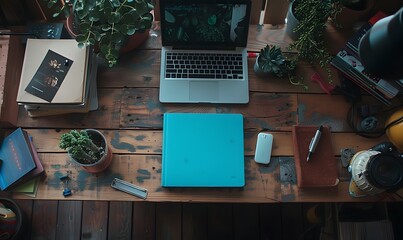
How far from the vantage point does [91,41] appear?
1133mm

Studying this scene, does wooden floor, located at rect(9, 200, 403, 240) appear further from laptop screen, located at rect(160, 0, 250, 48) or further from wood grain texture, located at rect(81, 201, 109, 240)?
laptop screen, located at rect(160, 0, 250, 48)

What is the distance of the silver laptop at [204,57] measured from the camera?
119 cm

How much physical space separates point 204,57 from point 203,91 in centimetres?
12

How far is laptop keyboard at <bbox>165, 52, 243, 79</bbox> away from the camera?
126 centimetres

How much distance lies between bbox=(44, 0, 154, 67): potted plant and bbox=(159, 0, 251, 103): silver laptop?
3.2 inches

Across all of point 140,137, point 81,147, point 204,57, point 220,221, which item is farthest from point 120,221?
point 204,57

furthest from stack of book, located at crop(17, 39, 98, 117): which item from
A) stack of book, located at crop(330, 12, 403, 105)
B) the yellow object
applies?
the yellow object

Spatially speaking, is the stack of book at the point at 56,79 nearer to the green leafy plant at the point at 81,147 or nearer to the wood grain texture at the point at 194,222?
the green leafy plant at the point at 81,147

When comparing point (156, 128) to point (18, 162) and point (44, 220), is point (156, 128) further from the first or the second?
point (44, 220)

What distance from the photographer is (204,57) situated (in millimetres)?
1273

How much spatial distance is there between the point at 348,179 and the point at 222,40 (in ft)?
1.96

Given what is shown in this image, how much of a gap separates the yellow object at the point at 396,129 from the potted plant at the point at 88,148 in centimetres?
88

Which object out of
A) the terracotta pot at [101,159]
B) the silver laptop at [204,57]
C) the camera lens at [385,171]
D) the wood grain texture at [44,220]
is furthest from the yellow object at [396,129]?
the wood grain texture at [44,220]

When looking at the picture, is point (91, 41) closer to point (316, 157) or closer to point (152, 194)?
point (152, 194)
